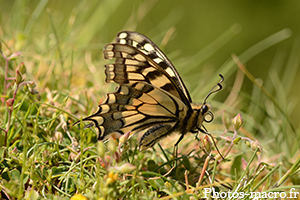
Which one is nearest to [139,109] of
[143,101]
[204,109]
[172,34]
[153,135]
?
[143,101]

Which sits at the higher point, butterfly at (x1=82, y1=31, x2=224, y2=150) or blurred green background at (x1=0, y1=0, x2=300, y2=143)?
blurred green background at (x1=0, y1=0, x2=300, y2=143)

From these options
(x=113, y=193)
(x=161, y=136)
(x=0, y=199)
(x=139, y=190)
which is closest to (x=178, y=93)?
(x=161, y=136)

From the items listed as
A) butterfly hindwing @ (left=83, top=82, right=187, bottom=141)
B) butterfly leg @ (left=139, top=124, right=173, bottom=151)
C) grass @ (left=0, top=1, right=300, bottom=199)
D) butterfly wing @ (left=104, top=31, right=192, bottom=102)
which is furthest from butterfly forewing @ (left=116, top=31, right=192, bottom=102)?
grass @ (left=0, top=1, right=300, bottom=199)

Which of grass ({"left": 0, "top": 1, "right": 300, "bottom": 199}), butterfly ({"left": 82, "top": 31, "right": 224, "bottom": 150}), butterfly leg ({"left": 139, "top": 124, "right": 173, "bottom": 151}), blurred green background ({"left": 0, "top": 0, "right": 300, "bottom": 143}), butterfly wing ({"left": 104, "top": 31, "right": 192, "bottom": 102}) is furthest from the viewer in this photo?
blurred green background ({"left": 0, "top": 0, "right": 300, "bottom": 143})

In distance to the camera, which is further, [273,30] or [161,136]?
[273,30]

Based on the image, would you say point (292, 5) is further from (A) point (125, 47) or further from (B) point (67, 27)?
(A) point (125, 47)

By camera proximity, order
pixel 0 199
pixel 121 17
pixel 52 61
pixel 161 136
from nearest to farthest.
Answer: pixel 0 199 → pixel 161 136 → pixel 52 61 → pixel 121 17

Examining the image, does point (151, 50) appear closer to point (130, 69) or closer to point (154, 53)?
point (154, 53)

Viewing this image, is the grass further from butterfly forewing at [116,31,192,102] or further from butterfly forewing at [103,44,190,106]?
butterfly forewing at [116,31,192,102]
